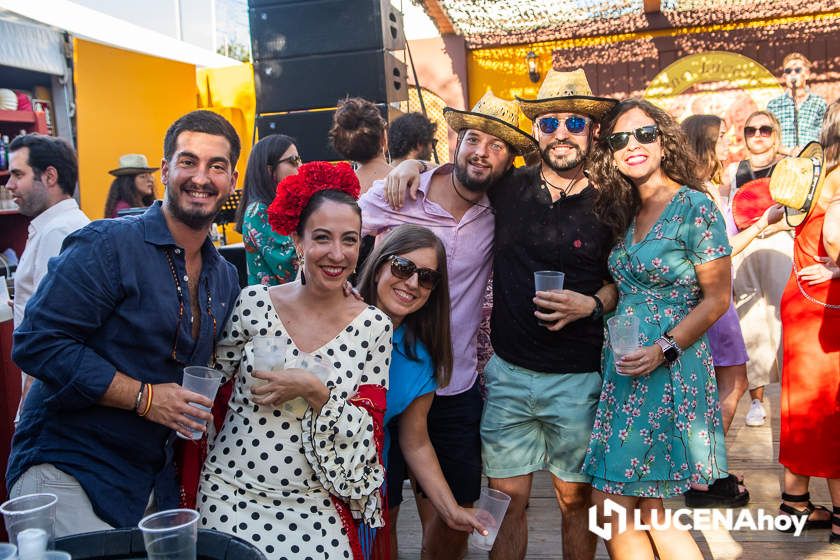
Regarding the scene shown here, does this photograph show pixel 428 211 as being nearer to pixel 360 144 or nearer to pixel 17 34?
pixel 360 144

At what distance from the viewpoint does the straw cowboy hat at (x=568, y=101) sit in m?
2.80

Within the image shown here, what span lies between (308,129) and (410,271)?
3602 mm

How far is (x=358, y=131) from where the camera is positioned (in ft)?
13.8

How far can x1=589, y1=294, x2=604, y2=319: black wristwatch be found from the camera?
9.00 feet

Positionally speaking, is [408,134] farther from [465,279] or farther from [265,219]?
[465,279]

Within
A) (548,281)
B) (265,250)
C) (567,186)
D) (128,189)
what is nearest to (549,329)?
(548,281)

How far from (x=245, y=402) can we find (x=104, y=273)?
1.75 ft

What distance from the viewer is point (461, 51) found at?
1080 cm

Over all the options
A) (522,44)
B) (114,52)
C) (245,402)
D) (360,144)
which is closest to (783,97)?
(522,44)

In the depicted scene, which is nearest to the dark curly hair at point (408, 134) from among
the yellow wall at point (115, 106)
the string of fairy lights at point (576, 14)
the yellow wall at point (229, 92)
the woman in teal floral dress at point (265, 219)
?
the woman in teal floral dress at point (265, 219)

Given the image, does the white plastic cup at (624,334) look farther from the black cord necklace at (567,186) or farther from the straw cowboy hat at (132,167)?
the straw cowboy hat at (132,167)

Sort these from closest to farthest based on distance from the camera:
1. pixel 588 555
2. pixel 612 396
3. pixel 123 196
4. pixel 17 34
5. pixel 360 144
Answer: pixel 612 396, pixel 588 555, pixel 360 144, pixel 123 196, pixel 17 34

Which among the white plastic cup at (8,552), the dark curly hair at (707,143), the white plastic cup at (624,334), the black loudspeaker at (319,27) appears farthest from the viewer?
the black loudspeaker at (319,27)

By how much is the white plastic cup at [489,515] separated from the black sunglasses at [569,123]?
144 centimetres
